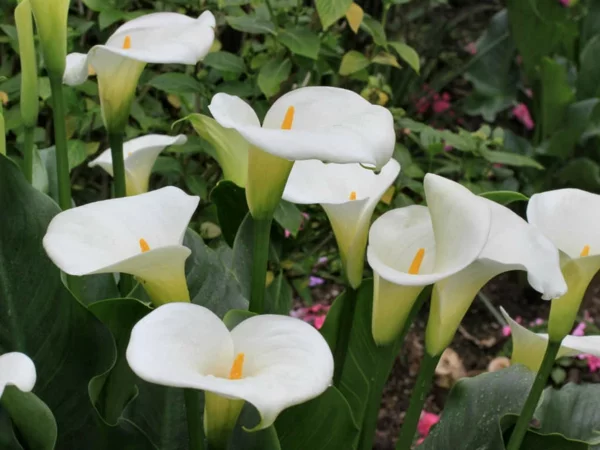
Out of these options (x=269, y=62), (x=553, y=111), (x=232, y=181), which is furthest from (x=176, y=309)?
(x=553, y=111)

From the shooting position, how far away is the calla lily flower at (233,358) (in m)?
0.28

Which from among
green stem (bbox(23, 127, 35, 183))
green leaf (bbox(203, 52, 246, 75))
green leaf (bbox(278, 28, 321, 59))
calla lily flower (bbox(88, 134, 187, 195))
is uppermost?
green stem (bbox(23, 127, 35, 183))

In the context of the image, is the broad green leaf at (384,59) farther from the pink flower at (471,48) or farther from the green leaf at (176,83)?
the pink flower at (471,48)

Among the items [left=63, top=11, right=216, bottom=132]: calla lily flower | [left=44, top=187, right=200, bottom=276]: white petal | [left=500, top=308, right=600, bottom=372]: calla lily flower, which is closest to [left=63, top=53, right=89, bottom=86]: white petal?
[left=63, top=11, right=216, bottom=132]: calla lily flower

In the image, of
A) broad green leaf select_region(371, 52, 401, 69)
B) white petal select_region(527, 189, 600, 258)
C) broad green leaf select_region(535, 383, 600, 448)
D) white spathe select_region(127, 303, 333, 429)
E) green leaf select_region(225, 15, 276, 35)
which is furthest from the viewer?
broad green leaf select_region(371, 52, 401, 69)

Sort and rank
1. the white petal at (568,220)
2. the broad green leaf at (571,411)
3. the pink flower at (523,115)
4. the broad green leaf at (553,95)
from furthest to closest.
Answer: the pink flower at (523,115)
the broad green leaf at (553,95)
the broad green leaf at (571,411)
the white petal at (568,220)

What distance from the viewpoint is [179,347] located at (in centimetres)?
31

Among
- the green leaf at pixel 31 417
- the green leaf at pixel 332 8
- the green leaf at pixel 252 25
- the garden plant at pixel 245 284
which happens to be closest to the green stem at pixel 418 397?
the garden plant at pixel 245 284

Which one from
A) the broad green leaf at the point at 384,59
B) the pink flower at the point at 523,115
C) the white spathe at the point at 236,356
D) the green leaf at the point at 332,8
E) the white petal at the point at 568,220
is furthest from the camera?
the pink flower at the point at 523,115

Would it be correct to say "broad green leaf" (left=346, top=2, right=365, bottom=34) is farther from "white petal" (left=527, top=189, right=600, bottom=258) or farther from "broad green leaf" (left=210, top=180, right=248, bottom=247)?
"white petal" (left=527, top=189, right=600, bottom=258)

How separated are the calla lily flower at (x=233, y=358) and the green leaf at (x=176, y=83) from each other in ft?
1.84

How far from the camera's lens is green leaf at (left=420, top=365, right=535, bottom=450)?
0.47 m

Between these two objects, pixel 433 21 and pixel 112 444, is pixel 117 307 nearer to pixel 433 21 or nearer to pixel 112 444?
pixel 112 444

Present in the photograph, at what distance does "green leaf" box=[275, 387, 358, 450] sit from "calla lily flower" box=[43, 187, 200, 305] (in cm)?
11
